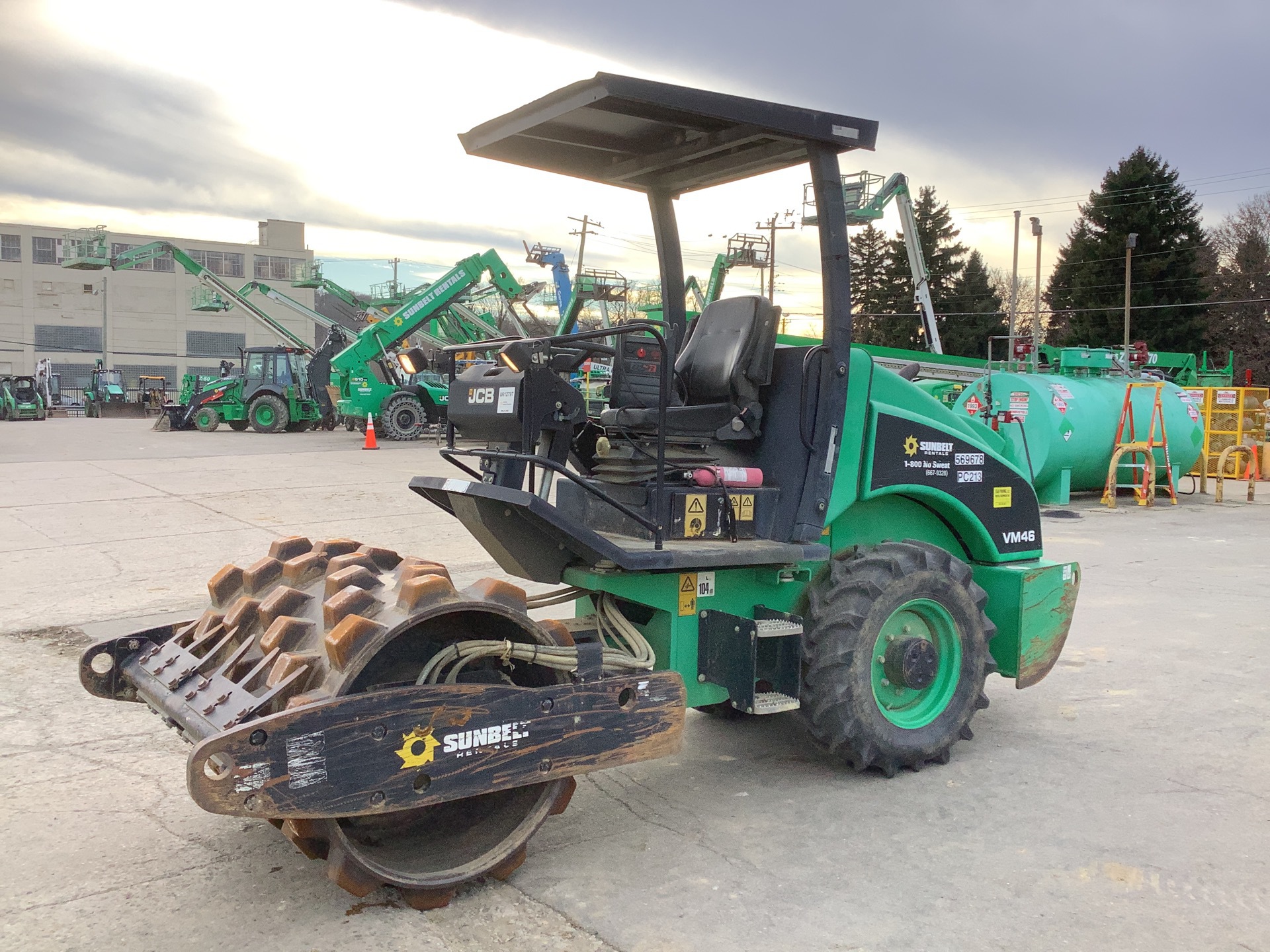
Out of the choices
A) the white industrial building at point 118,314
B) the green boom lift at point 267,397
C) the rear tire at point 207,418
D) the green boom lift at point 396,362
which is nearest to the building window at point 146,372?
the white industrial building at point 118,314

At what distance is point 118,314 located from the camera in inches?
2906

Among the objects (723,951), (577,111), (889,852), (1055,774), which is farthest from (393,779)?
(1055,774)

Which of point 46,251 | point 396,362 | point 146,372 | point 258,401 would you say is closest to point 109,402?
point 258,401

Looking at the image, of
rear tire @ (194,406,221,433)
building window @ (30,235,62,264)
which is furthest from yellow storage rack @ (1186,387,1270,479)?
building window @ (30,235,62,264)

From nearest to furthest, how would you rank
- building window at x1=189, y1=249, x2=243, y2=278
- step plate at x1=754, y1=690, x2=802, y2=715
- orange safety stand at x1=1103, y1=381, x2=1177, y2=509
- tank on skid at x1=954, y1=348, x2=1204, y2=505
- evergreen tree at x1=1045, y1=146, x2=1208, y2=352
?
1. step plate at x1=754, y1=690, x2=802, y2=715
2. tank on skid at x1=954, y1=348, x2=1204, y2=505
3. orange safety stand at x1=1103, y1=381, x2=1177, y2=509
4. evergreen tree at x1=1045, y1=146, x2=1208, y2=352
5. building window at x1=189, y1=249, x2=243, y2=278

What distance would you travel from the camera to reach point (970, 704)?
4.80m

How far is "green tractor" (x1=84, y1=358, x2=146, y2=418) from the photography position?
144 ft

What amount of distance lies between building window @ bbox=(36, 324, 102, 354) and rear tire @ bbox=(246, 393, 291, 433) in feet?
164

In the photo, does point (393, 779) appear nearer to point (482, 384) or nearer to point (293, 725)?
point (293, 725)

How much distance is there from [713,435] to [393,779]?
1.98 meters

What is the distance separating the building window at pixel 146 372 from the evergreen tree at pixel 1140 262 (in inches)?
2208

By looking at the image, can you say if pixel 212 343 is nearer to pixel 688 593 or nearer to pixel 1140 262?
pixel 1140 262

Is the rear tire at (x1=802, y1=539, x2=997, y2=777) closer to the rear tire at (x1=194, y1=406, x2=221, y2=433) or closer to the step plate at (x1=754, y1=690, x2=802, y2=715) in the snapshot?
the step plate at (x1=754, y1=690, x2=802, y2=715)

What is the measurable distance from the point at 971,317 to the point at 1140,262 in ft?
27.2
